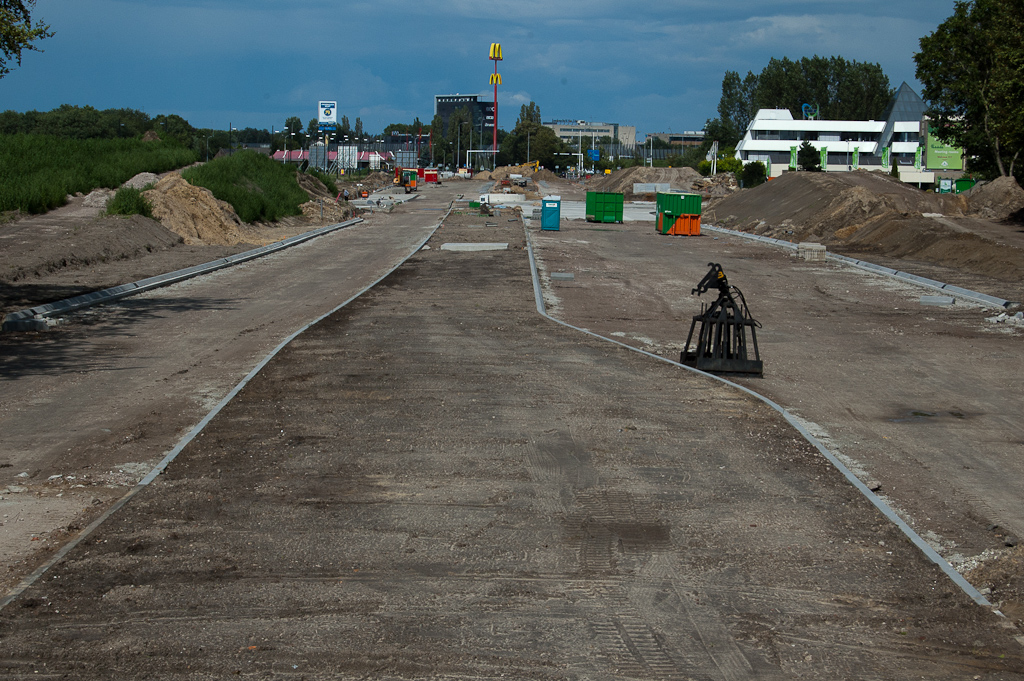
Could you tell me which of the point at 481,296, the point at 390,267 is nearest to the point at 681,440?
the point at 481,296

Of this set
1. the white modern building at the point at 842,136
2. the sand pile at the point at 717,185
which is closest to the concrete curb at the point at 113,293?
the sand pile at the point at 717,185

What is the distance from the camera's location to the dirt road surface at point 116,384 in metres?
7.55

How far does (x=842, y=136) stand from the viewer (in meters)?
133

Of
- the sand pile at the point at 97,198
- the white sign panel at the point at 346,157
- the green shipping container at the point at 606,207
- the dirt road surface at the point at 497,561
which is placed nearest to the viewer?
the dirt road surface at the point at 497,561

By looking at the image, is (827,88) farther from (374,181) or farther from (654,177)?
(374,181)

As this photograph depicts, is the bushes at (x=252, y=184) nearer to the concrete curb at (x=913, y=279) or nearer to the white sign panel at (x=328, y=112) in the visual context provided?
the concrete curb at (x=913, y=279)

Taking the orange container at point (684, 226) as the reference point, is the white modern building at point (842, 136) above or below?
above

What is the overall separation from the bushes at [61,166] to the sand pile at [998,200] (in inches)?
1672

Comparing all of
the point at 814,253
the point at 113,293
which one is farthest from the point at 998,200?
the point at 113,293

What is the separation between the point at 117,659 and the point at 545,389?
7.07m

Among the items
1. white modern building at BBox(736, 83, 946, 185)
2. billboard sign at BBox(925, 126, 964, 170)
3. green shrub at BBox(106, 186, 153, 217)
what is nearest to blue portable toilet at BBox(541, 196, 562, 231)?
green shrub at BBox(106, 186, 153, 217)

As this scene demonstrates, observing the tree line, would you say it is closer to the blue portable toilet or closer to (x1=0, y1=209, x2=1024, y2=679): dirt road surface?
the blue portable toilet

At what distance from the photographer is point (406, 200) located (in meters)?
77.1

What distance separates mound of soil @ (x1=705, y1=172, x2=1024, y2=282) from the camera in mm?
28656
